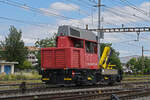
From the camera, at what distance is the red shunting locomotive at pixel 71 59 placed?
1533 cm

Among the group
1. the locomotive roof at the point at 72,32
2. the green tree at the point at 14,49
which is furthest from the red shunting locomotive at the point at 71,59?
the green tree at the point at 14,49

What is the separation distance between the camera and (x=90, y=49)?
17469 millimetres

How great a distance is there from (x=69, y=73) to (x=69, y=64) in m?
0.60

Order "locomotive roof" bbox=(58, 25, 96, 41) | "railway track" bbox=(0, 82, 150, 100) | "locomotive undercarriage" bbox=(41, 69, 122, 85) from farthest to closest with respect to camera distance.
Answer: "locomotive roof" bbox=(58, 25, 96, 41), "locomotive undercarriage" bbox=(41, 69, 122, 85), "railway track" bbox=(0, 82, 150, 100)

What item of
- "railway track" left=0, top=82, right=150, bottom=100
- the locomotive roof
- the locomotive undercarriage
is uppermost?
the locomotive roof

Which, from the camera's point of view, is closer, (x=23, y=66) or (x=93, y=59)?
(x=93, y=59)

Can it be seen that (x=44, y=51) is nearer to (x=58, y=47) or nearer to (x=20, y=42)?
(x=58, y=47)

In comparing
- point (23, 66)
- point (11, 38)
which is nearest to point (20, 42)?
point (11, 38)

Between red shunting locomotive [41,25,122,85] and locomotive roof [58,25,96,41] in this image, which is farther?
locomotive roof [58,25,96,41]

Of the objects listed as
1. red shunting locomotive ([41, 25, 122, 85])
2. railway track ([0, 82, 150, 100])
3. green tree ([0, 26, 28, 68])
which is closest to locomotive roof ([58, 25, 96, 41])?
red shunting locomotive ([41, 25, 122, 85])

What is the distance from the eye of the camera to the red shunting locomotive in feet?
50.3

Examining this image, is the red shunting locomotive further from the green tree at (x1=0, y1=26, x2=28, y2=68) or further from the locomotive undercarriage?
the green tree at (x1=0, y1=26, x2=28, y2=68)

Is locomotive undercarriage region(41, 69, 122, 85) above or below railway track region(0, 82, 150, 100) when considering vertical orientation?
above

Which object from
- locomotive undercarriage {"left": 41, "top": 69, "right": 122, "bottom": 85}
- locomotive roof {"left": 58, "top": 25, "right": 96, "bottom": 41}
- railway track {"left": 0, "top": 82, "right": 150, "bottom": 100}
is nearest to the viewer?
railway track {"left": 0, "top": 82, "right": 150, "bottom": 100}
